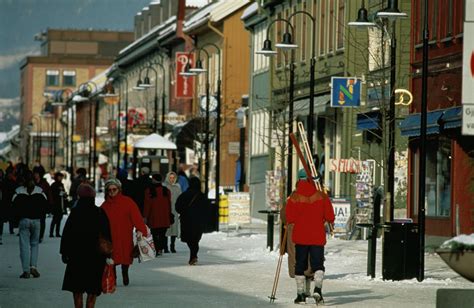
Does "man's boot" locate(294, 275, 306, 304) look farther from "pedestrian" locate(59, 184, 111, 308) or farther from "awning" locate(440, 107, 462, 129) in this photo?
"awning" locate(440, 107, 462, 129)

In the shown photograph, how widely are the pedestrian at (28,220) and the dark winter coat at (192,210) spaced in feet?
14.1

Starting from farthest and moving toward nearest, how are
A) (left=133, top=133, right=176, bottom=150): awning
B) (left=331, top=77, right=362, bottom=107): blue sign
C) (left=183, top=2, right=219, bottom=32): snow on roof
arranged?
1. (left=183, top=2, right=219, bottom=32): snow on roof
2. (left=133, top=133, right=176, bottom=150): awning
3. (left=331, top=77, right=362, bottom=107): blue sign

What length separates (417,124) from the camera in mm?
34062

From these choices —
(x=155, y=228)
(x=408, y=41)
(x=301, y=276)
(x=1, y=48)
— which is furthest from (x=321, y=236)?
(x=408, y=41)

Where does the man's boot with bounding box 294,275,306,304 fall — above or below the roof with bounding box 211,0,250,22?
below

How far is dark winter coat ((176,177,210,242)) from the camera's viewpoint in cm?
2792

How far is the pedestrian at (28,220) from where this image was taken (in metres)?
24.0

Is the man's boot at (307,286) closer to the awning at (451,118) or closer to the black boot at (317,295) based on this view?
the black boot at (317,295)

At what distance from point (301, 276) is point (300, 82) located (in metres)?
32.1

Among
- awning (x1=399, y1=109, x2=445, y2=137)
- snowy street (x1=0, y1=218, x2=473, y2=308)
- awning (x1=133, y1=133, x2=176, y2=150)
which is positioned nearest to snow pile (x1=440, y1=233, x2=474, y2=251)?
snowy street (x1=0, y1=218, x2=473, y2=308)

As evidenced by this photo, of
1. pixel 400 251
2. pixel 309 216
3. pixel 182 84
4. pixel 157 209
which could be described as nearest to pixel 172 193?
pixel 157 209

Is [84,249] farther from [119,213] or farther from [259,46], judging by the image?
[259,46]

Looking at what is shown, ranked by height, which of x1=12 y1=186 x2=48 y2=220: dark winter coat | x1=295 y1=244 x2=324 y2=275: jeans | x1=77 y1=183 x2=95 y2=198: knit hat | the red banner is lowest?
x1=295 y1=244 x2=324 y2=275: jeans

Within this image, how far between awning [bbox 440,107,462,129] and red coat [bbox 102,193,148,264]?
465 inches
